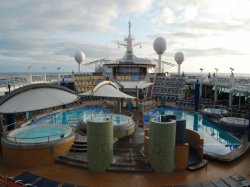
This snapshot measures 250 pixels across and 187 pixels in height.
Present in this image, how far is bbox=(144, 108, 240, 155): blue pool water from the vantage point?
13533 millimetres

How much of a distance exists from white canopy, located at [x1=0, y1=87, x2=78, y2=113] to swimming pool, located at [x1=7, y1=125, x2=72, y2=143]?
151 cm

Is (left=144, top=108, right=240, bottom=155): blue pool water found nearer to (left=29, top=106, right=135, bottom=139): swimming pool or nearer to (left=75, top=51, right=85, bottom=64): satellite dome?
(left=29, top=106, right=135, bottom=139): swimming pool

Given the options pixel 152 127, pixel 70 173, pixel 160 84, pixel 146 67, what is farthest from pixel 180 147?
pixel 146 67

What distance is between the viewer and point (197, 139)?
38.6 feet

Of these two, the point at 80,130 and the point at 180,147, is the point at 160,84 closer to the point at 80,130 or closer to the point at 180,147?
the point at 80,130

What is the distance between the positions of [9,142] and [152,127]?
691 centimetres

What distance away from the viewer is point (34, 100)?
12094mm

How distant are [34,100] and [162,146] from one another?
720cm

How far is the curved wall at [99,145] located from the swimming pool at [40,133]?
8.21 ft

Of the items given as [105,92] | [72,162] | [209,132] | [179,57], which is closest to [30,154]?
[72,162]

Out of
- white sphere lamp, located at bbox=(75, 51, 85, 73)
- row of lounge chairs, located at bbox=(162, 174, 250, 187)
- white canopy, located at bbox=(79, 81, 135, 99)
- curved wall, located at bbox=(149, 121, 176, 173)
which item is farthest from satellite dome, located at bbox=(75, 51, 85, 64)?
row of lounge chairs, located at bbox=(162, 174, 250, 187)

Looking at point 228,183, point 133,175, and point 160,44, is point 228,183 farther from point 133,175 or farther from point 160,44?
point 160,44

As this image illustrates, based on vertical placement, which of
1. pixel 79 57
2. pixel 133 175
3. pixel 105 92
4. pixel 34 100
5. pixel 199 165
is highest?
pixel 79 57

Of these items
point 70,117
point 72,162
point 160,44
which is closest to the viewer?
point 72,162
